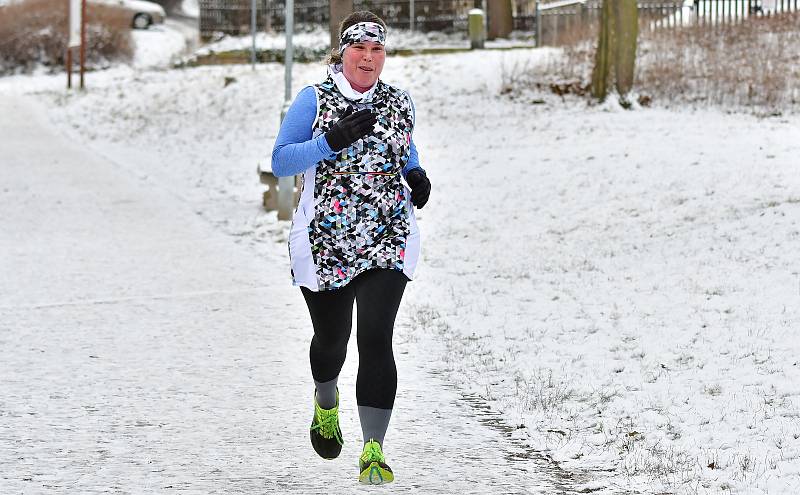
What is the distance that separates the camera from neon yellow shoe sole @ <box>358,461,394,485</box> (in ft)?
16.8

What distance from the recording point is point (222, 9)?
36844mm

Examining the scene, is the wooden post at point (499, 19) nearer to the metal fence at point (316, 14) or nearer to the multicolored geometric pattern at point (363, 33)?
the metal fence at point (316, 14)

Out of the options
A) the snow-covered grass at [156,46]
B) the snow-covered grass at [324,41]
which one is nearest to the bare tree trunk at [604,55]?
the snow-covered grass at [324,41]

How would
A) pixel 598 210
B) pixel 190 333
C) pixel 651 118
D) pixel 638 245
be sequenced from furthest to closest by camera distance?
1. pixel 651 118
2. pixel 598 210
3. pixel 638 245
4. pixel 190 333

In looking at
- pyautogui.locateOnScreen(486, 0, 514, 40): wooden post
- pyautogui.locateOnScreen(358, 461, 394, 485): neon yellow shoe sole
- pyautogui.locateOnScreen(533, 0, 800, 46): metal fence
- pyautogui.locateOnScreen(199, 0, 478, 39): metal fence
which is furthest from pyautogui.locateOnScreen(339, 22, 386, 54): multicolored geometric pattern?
pyautogui.locateOnScreen(199, 0, 478, 39): metal fence

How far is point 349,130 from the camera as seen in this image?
5.00 metres

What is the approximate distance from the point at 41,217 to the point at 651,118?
8.86 metres

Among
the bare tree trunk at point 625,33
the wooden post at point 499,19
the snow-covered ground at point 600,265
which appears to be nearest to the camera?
the snow-covered ground at point 600,265

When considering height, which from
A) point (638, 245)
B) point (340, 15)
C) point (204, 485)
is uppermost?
point (340, 15)

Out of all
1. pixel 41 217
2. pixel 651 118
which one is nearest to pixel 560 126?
pixel 651 118

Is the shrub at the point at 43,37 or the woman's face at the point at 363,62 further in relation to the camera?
the shrub at the point at 43,37

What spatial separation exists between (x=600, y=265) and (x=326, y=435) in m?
5.76

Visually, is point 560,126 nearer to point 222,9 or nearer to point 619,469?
point 619,469

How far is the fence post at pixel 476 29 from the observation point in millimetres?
28797
